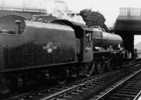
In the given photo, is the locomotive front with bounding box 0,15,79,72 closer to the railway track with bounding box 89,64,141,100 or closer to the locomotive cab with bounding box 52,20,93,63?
the locomotive cab with bounding box 52,20,93,63

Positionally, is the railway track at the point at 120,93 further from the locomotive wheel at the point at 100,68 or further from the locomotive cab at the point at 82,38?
the locomotive wheel at the point at 100,68

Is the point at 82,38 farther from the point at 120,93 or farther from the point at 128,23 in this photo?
the point at 128,23

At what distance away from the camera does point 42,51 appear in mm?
12031

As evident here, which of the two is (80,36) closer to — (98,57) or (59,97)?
(98,57)

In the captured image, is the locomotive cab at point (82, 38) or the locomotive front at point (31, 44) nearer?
the locomotive front at point (31, 44)

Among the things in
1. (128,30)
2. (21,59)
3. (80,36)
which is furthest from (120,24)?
(21,59)

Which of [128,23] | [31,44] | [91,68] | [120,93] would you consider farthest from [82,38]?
[128,23]

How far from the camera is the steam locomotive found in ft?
33.6

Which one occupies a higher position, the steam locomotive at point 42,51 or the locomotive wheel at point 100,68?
the steam locomotive at point 42,51

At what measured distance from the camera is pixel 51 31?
12.8 m

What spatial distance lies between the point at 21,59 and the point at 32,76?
156 centimetres

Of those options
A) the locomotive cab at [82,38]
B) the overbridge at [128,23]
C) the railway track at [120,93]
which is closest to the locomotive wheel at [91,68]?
the locomotive cab at [82,38]

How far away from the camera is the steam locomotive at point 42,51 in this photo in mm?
10227

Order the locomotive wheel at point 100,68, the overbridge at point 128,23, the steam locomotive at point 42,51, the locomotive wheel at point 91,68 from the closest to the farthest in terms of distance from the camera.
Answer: the steam locomotive at point 42,51, the locomotive wheel at point 91,68, the locomotive wheel at point 100,68, the overbridge at point 128,23
